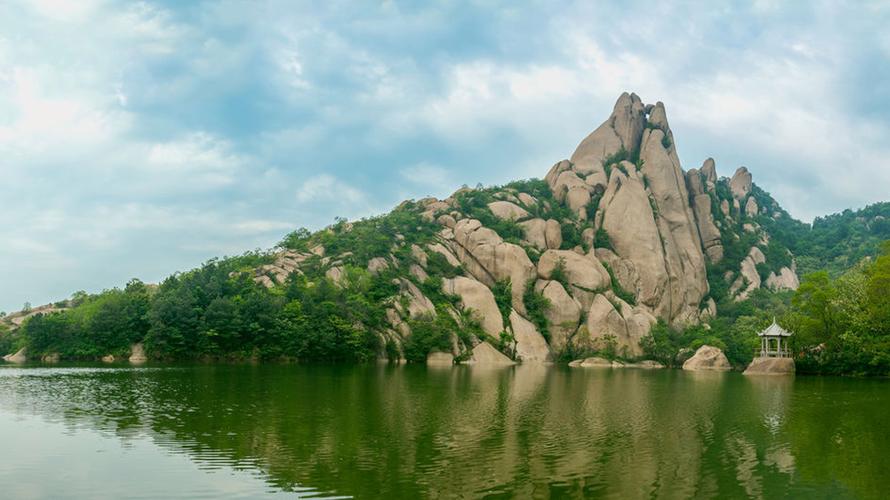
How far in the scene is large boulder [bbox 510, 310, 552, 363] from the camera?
3083 inches

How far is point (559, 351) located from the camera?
82.2m

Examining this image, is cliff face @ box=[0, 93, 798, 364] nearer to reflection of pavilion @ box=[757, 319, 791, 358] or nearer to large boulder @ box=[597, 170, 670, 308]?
large boulder @ box=[597, 170, 670, 308]

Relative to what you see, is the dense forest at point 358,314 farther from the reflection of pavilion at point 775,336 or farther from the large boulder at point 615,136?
the large boulder at point 615,136

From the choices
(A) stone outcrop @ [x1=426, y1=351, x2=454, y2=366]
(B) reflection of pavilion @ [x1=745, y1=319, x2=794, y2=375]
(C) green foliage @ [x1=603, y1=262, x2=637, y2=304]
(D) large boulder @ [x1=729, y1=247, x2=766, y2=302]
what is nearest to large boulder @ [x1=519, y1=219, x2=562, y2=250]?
(C) green foliage @ [x1=603, y1=262, x2=637, y2=304]

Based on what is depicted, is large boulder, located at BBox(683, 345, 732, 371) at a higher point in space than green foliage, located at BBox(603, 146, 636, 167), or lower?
lower

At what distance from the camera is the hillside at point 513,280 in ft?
206

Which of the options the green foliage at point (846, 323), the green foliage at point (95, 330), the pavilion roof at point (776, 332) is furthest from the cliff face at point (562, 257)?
the green foliage at point (846, 323)

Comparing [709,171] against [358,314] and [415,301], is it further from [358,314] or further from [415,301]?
[358,314]

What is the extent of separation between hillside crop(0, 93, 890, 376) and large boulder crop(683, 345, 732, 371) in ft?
14.1

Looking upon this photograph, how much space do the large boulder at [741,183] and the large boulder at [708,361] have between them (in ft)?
231

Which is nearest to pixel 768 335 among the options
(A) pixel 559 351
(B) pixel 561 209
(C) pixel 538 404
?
(A) pixel 559 351

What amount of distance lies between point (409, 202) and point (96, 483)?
302 feet

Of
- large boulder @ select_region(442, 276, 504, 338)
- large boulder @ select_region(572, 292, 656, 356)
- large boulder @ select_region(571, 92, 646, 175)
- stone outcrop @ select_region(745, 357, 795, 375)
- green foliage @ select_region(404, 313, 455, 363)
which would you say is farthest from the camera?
large boulder @ select_region(571, 92, 646, 175)

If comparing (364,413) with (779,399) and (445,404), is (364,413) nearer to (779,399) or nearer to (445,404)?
(445,404)
